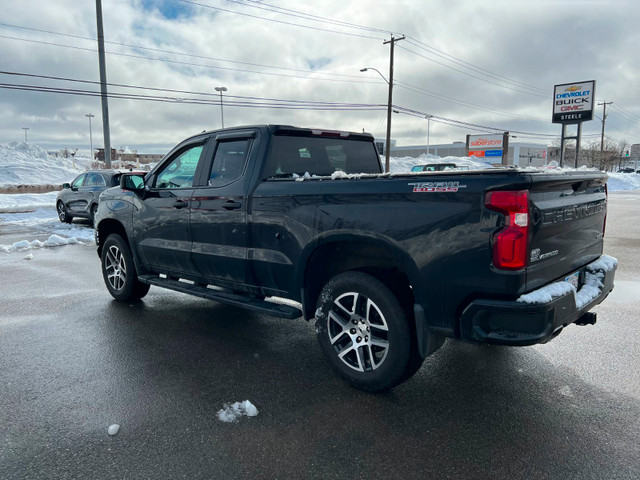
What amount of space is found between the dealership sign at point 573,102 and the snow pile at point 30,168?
40919 millimetres

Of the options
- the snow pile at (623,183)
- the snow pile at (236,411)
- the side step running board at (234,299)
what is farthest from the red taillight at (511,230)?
the snow pile at (623,183)

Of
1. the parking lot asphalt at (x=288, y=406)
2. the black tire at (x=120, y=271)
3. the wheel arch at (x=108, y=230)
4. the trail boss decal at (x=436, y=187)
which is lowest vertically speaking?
the parking lot asphalt at (x=288, y=406)

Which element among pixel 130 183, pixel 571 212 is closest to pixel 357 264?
pixel 571 212

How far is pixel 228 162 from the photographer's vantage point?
4668 millimetres

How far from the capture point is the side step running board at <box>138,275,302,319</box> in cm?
402

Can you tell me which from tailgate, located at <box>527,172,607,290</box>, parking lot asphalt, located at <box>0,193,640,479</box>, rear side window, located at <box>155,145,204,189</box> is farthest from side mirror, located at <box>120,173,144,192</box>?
tailgate, located at <box>527,172,607,290</box>

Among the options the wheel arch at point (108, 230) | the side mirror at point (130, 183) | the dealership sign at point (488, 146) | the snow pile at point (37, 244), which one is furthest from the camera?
the dealership sign at point (488, 146)

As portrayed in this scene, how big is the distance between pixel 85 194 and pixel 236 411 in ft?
43.1

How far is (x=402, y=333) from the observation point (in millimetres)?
3309

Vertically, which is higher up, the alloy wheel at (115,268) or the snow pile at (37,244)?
the alloy wheel at (115,268)

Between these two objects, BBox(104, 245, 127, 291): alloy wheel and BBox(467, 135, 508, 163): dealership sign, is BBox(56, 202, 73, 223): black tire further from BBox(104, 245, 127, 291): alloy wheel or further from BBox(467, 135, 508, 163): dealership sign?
BBox(467, 135, 508, 163): dealership sign

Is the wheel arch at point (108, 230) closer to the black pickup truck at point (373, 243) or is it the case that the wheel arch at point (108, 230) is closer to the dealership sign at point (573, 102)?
the black pickup truck at point (373, 243)

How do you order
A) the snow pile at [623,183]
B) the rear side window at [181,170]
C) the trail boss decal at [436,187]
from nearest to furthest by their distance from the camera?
the trail boss decal at [436,187]
the rear side window at [181,170]
the snow pile at [623,183]

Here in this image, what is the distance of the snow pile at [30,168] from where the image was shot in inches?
1861
